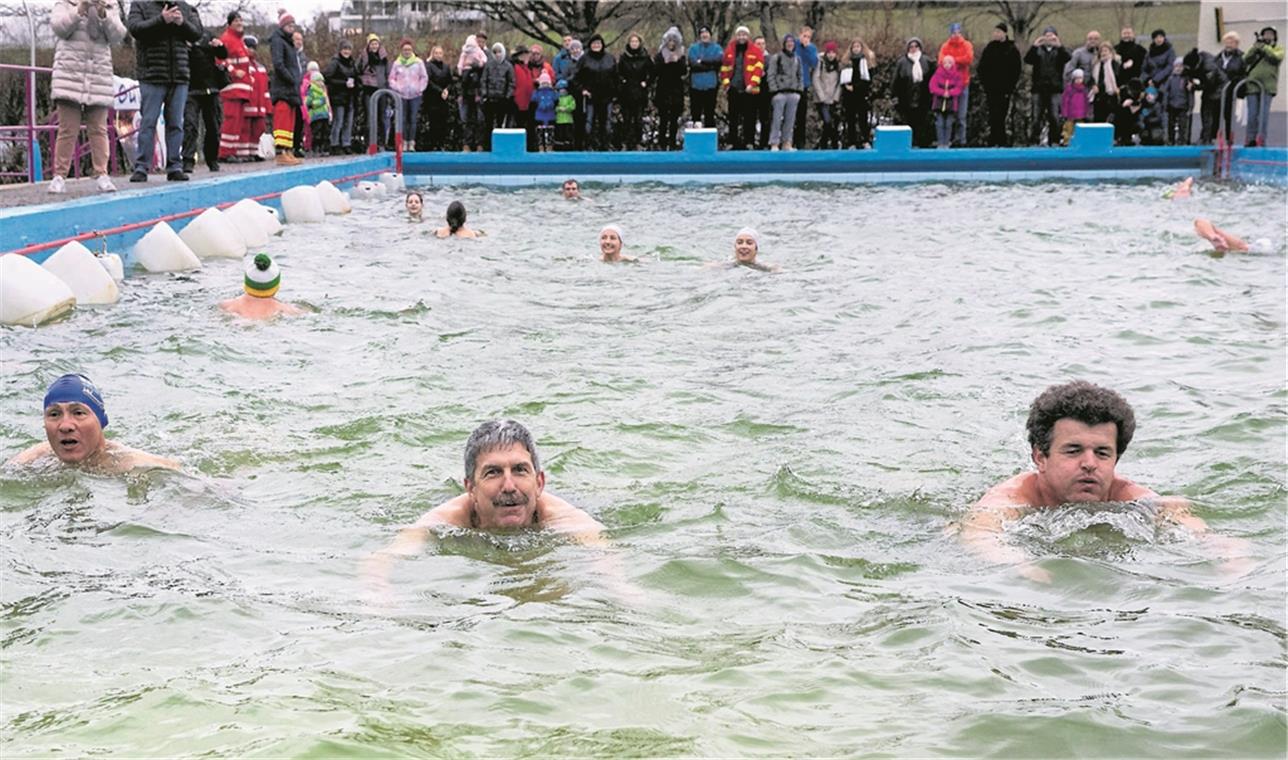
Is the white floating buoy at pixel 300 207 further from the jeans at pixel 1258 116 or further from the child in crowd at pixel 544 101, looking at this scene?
the jeans at pixel 1258 116

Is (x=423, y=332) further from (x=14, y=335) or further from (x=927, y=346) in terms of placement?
(x=927, y=346)

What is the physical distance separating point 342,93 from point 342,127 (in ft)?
3.13

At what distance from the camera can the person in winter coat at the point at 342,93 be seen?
22641 mm

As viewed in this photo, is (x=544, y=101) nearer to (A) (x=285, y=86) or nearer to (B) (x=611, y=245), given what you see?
(A) (x=285, y=86)

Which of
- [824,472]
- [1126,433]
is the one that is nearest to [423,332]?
[824,472]

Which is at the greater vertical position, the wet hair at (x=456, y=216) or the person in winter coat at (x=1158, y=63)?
the person in winter coat at (x=1158, y=63)

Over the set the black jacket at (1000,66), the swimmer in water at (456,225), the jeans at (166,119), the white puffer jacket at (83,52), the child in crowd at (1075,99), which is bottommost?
the swimmer in water at (456,225)

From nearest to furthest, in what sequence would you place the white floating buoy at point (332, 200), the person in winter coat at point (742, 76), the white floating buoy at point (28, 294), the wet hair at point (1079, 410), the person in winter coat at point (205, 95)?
the wet hair at point (1079, 410) < the white floating buoy at point (28, 294) < the person in winter coat at point (205, 95) < the white floating buoy at point (332, 200) < the person in winter coat at point (742, 76)

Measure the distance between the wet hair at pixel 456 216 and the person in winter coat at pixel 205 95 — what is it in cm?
296

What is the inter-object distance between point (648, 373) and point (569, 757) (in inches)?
219

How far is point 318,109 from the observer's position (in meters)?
23.4

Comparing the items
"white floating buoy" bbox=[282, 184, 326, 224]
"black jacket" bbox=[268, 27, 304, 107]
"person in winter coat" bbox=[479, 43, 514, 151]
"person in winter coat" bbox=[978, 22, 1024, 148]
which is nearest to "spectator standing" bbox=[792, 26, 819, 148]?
"person in winter coat" bbox=[978, 22, 1024, 148]

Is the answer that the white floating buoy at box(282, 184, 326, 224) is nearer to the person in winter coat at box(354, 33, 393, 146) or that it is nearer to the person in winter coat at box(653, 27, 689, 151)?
the person in winter coat at box(354, 33, 393, 146)

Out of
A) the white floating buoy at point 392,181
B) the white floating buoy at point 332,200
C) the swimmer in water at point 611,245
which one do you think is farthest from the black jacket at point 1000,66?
the swimmer in water at point 611,245
